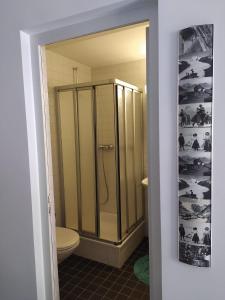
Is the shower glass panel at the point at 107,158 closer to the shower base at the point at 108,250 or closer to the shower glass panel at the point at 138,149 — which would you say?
the shower base at the point at 108,250

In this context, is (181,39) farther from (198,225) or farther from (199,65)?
(198,225)

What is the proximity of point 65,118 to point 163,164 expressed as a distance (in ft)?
6.17

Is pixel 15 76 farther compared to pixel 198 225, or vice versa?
pixel 15 76

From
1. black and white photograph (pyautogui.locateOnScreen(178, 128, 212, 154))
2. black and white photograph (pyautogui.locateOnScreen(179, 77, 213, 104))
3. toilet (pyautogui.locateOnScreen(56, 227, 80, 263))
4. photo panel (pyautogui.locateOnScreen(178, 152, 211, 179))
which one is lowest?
toilet (pyautogui.locateOnScreen(56, 227, 80, 263))

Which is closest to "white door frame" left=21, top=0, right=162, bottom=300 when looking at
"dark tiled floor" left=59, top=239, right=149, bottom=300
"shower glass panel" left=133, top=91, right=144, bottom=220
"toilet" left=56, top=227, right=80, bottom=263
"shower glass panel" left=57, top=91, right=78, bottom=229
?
"toilet" left=56, top=227, right=80, bottom=263

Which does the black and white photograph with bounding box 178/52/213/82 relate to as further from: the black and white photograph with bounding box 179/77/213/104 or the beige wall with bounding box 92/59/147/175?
the beige wall with bounding box 92/59/147/175

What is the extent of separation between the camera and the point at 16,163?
4.45 feet

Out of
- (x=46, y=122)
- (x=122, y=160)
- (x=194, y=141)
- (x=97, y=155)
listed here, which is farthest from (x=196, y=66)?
(x=97, y=155)

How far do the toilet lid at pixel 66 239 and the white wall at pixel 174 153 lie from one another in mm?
1251

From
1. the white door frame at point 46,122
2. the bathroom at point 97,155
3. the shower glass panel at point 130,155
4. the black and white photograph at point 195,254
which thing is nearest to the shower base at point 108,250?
the bathroom at point 97,155

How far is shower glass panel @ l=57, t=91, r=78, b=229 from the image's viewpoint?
258 cm

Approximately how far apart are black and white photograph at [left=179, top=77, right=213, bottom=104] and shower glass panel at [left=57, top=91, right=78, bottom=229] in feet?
6.15

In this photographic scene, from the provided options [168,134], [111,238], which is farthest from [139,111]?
[168,134]

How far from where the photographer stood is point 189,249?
90 centimetres
